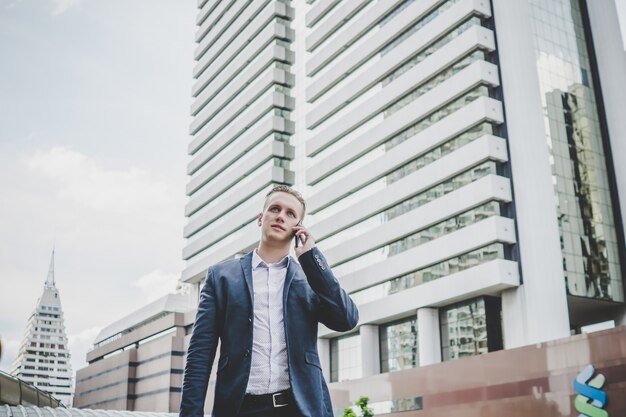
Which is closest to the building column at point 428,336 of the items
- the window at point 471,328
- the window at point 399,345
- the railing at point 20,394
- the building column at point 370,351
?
the window at point 471,328

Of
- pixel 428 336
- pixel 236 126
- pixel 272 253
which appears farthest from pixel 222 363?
pixel 236 126

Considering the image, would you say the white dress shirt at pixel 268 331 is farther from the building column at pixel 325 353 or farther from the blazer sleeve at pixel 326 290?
the building column at pixel 325 353

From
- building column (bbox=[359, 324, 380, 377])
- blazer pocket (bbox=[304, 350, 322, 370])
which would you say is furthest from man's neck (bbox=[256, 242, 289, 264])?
building column (bbox=[359, 324, 380, 377])

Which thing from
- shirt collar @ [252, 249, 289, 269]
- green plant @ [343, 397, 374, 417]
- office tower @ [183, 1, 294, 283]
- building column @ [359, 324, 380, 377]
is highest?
office tower @ [183, 1, 294, 283]

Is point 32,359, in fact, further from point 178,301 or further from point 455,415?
point 455,415

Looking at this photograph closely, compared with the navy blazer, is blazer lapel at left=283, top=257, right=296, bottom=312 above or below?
above

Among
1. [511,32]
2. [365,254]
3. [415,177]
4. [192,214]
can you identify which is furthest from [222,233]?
[511,32]

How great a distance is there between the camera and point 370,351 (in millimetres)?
48875

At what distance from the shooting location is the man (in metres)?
3.64

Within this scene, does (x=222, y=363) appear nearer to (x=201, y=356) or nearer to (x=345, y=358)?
(x=201, y=356)

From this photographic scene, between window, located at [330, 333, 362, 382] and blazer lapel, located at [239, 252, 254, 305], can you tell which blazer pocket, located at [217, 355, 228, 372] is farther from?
window, located at [330, 333, 362, 382]

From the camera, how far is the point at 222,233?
73.4 metres

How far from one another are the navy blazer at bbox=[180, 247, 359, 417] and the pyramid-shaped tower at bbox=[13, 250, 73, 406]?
146 meters

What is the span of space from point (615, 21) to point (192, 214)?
162 ft
